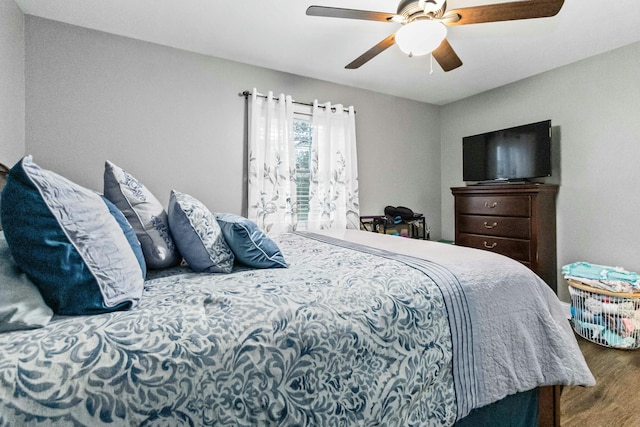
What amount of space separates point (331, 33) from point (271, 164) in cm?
129

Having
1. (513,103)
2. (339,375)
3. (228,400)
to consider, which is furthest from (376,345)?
(513,103)

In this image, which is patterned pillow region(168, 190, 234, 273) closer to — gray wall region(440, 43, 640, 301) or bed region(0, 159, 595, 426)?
bed region(0, 159, 595, 426)

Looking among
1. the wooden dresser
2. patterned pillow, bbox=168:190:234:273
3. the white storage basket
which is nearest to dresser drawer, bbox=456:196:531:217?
the wooden dresser

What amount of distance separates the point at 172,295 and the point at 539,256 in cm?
324

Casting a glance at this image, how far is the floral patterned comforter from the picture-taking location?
1.89ft

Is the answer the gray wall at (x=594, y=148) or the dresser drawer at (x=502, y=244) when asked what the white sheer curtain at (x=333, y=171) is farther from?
the gray wall at (x=594, y=148)

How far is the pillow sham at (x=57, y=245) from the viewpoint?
70 centimetres

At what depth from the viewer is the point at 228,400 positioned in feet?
2.25

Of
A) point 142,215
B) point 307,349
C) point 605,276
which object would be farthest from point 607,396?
point 142,215

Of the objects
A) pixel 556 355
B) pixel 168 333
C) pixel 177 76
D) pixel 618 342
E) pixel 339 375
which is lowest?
pixel 618 342

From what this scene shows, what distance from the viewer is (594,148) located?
2811 millimetres

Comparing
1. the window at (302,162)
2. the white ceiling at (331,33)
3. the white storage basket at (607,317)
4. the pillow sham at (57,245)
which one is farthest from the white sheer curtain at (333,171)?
the pillow sham at (57,245)

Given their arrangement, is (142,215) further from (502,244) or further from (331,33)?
(502,244)

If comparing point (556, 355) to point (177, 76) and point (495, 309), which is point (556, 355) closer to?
point (495, 309)
